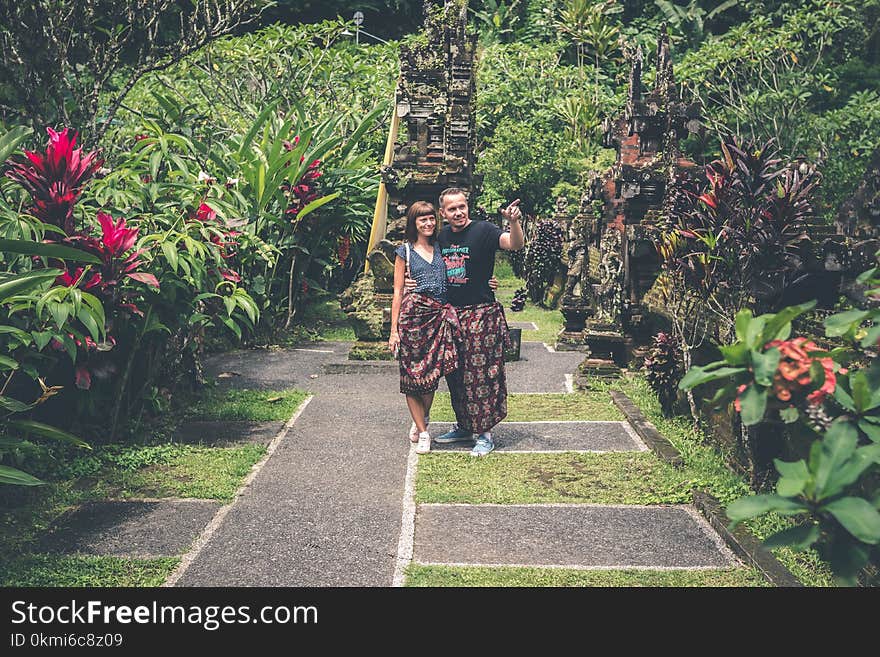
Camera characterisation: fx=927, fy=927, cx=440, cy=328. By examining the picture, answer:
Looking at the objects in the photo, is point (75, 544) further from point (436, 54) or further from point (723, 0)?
point (723, 0)

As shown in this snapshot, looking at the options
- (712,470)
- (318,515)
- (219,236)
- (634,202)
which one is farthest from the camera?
(634,202)

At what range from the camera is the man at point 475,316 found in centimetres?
606

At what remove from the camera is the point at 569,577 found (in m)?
4.11

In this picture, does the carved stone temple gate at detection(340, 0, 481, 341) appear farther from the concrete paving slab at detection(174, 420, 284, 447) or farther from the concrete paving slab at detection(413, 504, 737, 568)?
the concrete paving slab at detection(413, 504, 737, 568)

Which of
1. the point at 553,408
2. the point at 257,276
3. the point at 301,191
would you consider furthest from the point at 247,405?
the point at 301,191

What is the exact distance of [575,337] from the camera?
1083cm

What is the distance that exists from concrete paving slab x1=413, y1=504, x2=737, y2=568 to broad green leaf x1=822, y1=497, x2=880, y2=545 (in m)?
2.23

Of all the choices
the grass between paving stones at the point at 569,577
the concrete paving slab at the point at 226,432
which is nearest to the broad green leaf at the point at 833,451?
the grass between paving stones at the point at 569,577

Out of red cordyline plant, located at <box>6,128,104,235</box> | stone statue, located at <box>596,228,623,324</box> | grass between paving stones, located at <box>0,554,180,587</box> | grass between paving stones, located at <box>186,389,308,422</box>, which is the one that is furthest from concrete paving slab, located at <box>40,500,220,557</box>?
stone statue, located at <box>596,228,623,324</box>

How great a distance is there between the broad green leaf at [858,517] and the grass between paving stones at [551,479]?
3.09 m

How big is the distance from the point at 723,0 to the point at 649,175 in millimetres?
18060

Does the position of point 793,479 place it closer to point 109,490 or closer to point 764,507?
point 764,507

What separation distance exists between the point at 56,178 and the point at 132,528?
82.6 inches

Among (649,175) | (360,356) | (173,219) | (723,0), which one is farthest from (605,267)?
(723,0)
